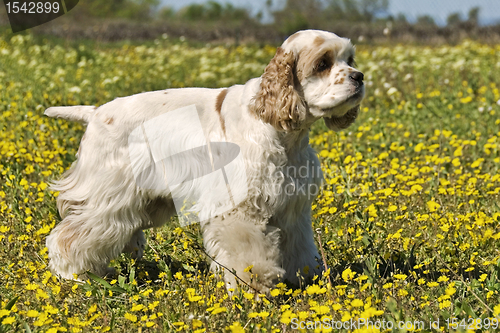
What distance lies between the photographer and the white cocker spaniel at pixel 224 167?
3.47 m

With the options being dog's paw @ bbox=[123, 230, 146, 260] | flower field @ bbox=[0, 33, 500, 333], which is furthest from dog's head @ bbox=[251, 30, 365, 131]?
dog's paw @ bbox=[123, 230, 146, 260]

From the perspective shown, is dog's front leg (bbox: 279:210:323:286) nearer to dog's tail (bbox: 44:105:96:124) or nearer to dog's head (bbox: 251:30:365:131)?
dog's head (bbox: 251:30:365:131)

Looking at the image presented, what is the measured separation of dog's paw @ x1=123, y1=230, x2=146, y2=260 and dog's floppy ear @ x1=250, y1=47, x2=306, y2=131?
55.1 inches

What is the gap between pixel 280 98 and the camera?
11.1 feet

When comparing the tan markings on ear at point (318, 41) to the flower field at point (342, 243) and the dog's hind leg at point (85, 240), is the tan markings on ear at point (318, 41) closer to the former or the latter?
the flower field at point (342, 243)

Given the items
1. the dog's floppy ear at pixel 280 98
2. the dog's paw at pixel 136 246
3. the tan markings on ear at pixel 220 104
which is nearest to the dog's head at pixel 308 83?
the dog's floppy ear at pixel 280 98

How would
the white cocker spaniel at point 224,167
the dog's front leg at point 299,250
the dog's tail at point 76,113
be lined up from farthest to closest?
the dog's tail at point 76,113, the dog's front leg at point 299,250, the white cocker spaniel at point 224,167

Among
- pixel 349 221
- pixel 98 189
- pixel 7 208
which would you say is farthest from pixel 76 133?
pixel 349 221

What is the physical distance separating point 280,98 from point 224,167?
0.56 meters

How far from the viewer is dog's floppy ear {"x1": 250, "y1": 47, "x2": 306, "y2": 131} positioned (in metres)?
3.38

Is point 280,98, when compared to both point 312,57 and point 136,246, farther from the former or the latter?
point 136,246

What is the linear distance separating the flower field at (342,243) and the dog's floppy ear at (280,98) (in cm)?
71

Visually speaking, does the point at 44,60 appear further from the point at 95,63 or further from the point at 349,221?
the point at 349,221

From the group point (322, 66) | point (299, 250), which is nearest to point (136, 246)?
point (299, 250)
